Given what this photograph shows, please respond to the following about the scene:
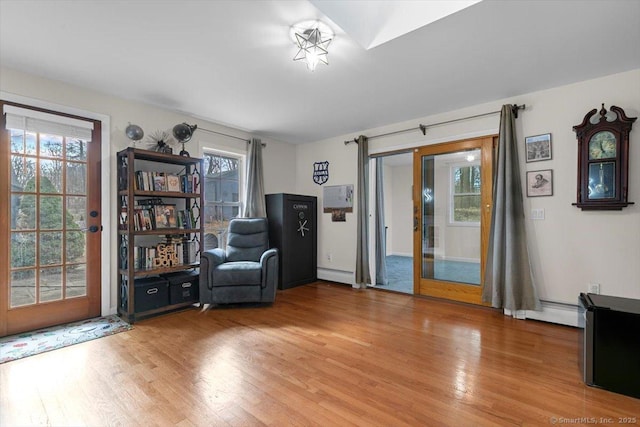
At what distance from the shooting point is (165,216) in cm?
337

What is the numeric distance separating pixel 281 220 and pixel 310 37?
2.75 m

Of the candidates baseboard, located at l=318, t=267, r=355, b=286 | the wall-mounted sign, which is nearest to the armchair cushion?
baseboard, located at l=318, t=267, r=355, b=286

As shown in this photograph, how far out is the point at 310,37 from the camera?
6.91 feet

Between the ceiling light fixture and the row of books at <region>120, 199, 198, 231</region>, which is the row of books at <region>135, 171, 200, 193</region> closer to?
the row of books at <region>120, 199, 198, 231</region>

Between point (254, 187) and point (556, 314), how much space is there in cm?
401

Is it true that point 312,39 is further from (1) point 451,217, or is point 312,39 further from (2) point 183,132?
(1) point 451,217

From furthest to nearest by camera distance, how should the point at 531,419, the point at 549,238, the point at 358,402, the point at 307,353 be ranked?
the point at 549,238
the point at 307,353
the point at 358,402
the point at 531,419

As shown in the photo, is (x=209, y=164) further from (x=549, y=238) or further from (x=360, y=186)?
(x=549, y=238)

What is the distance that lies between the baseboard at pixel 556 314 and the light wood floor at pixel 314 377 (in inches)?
4.7

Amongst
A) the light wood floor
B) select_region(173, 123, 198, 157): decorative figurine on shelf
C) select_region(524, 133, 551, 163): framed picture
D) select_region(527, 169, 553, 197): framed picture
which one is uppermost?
select_region(173, 123, 198, 157): decorative figurine on shelf

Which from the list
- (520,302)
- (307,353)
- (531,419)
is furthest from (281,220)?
(531,419)

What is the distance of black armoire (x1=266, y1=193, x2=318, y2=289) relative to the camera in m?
4.43

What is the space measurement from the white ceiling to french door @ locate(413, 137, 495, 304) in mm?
643

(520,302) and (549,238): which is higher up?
(549,238)
